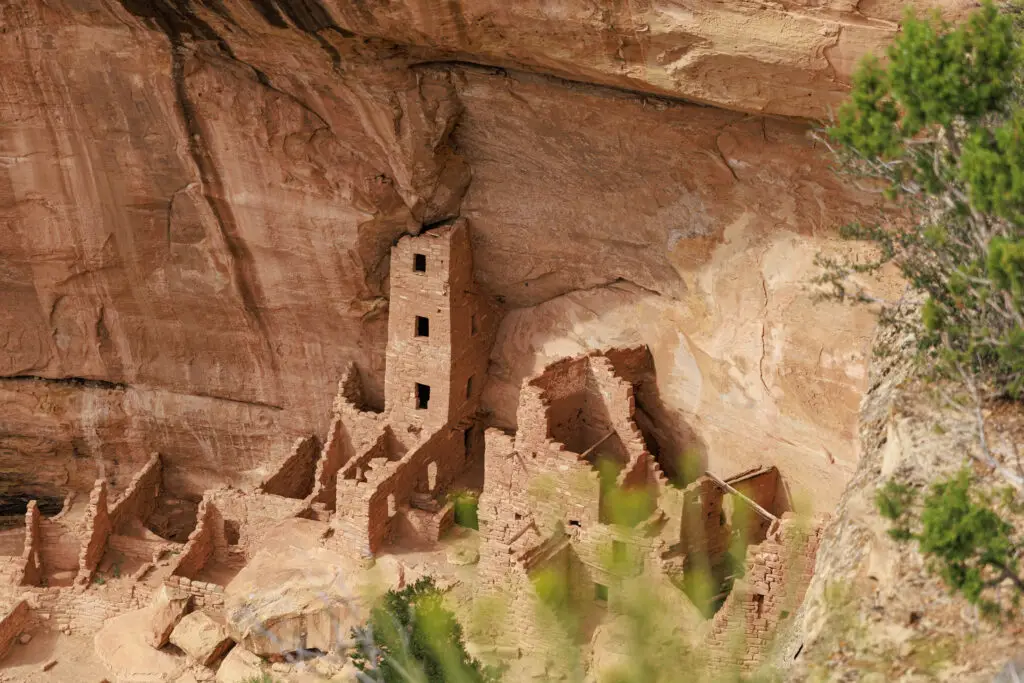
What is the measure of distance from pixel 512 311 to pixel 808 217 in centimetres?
500

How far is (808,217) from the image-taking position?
14906 mm

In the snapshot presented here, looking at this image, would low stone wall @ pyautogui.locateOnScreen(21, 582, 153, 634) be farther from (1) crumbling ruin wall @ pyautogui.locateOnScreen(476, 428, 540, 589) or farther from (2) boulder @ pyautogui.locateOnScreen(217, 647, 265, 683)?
(1) crumbling ruin wall @ pyautogui.locateOnScreen(476, 428, 540, 589)

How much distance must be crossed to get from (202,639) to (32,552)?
313 cm

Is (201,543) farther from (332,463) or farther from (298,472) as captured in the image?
(298,472)

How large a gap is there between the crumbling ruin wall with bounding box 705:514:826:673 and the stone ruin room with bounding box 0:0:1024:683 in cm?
4

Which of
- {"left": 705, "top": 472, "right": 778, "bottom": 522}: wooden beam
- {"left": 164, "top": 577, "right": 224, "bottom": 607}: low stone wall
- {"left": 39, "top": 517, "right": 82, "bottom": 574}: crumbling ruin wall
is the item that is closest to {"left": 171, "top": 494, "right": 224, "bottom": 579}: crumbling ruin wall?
{"left": 164, "top": 577, "right": 224, "bottom": 607}: low stone wall

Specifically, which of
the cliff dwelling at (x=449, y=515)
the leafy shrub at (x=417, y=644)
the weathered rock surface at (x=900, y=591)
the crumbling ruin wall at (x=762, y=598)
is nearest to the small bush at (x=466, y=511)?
the cliff dwelling at (x=449, y=515)

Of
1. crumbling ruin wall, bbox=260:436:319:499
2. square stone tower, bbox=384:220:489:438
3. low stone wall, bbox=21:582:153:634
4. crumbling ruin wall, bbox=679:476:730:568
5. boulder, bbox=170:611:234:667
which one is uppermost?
square stone tower, bbox=384:220:489:438

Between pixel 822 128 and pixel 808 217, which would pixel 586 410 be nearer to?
pixel 808 217

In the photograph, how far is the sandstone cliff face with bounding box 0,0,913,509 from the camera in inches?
562

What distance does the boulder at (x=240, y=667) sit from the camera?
52.7ft

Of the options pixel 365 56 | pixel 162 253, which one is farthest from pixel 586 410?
pixel 162 253

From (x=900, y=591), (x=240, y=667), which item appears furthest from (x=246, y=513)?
(x=900, y=591)

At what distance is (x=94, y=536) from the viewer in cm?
1803
